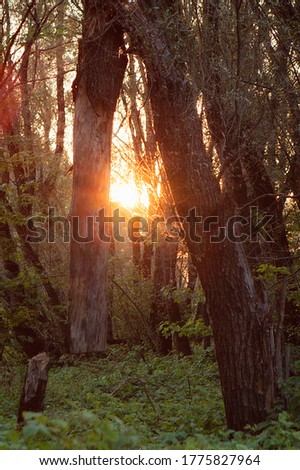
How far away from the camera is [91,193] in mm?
7191

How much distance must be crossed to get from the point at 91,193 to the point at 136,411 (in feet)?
12.2

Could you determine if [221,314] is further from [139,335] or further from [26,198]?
[139,335]

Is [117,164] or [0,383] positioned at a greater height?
[117,164]

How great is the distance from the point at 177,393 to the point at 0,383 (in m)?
3.55

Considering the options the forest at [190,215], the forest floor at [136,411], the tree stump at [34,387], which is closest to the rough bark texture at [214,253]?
the forest at [190,215]

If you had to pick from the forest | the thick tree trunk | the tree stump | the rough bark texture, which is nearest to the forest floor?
the forest

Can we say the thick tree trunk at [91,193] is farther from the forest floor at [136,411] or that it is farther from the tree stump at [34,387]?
the tree stump at [34,387]

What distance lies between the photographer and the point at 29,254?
17.0 meters

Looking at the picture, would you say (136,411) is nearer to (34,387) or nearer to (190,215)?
(34,387)

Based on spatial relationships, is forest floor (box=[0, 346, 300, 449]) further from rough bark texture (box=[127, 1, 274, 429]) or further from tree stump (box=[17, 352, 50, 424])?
rough bark texture (box=[127, 1, 274, 429])

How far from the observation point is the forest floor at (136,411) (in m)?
4.80

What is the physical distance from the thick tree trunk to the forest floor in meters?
1.09

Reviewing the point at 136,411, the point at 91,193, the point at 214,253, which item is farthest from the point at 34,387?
the point at 214,253
